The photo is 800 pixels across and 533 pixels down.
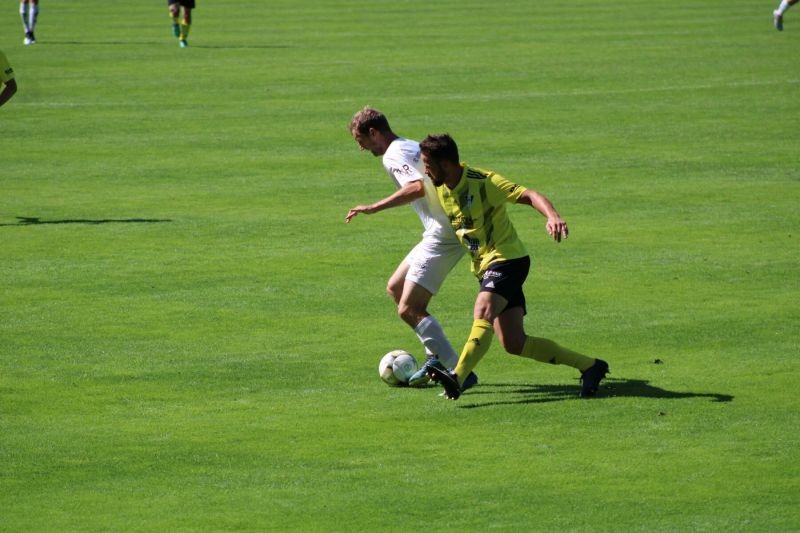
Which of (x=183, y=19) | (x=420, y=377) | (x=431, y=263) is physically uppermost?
(x=431, y=263)

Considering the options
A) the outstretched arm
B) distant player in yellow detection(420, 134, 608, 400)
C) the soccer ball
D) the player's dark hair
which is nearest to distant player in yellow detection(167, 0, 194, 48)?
the player's dark hair

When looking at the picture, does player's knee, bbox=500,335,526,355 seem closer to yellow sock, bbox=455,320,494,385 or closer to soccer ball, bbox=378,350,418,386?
yellow sock, bbox=455,320,494,385

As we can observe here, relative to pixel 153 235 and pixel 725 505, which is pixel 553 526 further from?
pixel 153 235

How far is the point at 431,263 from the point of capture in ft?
33.5

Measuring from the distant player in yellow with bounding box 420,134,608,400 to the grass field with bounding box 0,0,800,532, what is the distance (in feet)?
0.92

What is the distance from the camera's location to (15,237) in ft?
53.3

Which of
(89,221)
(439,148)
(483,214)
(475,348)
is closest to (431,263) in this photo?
(483,214)

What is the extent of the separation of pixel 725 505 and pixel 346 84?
71.6 ft

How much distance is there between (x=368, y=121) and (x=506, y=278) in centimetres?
157

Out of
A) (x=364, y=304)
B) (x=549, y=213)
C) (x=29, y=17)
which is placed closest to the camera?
(x=549, y=213)

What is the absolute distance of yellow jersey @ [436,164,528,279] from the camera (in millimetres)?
9672

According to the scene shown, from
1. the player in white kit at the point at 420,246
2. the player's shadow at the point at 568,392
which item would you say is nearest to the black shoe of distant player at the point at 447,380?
the player's shadow at the point at 568,392

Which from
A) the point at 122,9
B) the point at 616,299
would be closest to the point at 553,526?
the point at 616,299

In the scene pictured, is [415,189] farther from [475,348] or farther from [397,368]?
[397,368]
